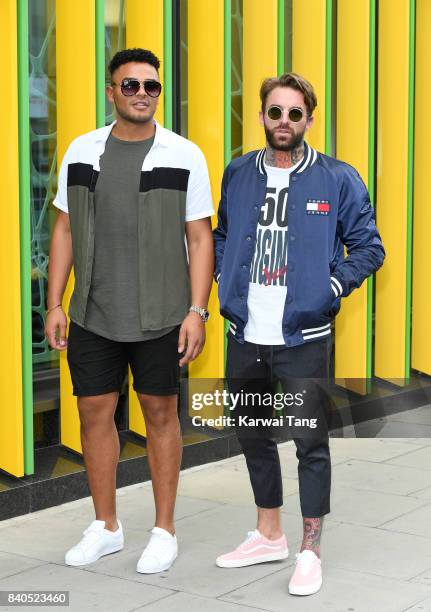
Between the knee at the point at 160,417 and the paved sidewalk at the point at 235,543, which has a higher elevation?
the knee at the point at 160,417

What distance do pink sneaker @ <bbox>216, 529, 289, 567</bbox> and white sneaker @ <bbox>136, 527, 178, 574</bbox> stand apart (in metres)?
0.22

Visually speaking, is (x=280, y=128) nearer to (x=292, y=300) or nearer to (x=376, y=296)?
(x=292, y=300)

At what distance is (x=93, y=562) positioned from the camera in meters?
5.27

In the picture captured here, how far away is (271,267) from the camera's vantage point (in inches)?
190

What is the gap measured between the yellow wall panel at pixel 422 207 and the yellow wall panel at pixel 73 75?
382cm

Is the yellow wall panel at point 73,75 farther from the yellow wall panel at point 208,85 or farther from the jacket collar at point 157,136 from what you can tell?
the jacket collar at point 157,136

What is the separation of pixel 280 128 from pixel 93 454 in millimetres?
1696

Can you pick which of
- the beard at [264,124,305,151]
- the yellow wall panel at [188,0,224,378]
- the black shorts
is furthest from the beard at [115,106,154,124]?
the yellow wall panel at [188,0,224,378]

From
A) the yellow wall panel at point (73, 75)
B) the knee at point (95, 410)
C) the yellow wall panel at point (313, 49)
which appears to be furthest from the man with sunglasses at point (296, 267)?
the yellow wall panel at point (313, 49)

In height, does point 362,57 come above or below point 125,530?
above

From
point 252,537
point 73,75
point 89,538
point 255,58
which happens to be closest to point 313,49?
point 255,58

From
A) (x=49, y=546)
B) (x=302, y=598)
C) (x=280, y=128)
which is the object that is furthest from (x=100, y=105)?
(x=302, y=598)

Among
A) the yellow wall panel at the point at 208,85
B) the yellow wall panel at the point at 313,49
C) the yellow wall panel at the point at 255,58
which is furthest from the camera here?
the yellow wall panel at the point at 313,49

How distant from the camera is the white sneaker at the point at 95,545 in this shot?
525 cm
